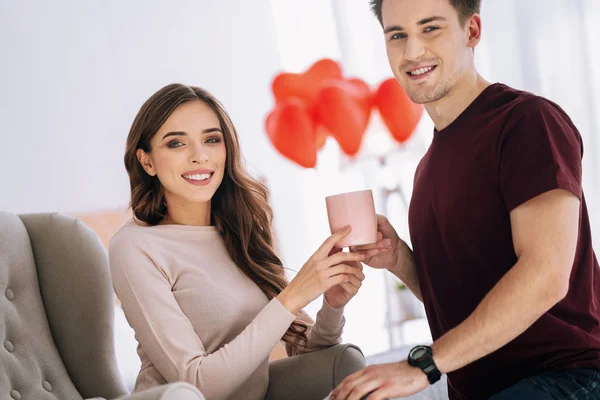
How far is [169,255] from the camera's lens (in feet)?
5.32

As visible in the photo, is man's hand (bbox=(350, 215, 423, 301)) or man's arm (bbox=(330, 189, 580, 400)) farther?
man's hand (bbox=(350, 215, 423, 301))

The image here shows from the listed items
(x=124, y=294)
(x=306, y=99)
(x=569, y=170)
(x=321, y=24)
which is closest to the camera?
(x=569, y=170)

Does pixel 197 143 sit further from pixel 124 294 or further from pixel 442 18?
pixel 442 18

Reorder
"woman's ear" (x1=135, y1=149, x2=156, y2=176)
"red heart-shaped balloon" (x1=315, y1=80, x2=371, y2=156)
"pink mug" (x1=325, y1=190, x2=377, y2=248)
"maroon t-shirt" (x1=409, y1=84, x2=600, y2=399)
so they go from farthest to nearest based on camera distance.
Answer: "red heart-shaped balloon" (x1=315, y1=80, x2=371, y2=156) → "woman's ear" (x1=135, y1=149, x2=156, y2=176) → "pink mug" (x1=325, y1=190, x2=377, y2=248) → "maroon t-shirt" (x1=409, y1=84, x2=600, y2=399)

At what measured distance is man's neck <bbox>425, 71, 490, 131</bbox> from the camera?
5.14 ft

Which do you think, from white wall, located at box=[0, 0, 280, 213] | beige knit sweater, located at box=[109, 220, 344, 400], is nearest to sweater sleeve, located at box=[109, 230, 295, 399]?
beige knit sweater, located at box=[109, 220, 344, 400]

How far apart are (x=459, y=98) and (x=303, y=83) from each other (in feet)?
7.53

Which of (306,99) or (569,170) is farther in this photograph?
(306,99)

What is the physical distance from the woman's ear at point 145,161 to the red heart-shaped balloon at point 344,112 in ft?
6.31

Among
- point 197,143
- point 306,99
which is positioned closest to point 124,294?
point 197,143

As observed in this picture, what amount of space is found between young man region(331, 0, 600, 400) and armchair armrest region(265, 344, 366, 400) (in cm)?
24

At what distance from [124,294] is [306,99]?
7.98 ft

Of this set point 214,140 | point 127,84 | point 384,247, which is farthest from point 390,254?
point 127,84

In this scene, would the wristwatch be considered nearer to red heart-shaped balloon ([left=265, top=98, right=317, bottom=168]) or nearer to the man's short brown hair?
the man's short brown hair
